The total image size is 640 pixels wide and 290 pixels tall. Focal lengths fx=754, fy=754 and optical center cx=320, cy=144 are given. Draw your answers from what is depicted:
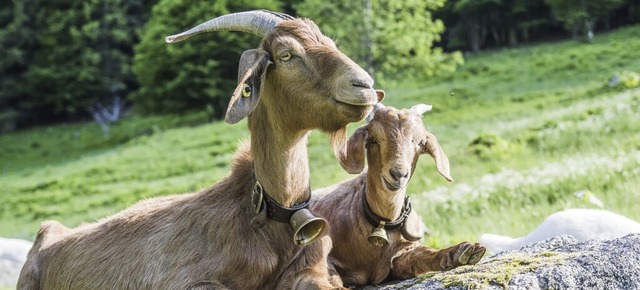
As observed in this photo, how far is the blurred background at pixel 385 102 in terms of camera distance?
15297 mm

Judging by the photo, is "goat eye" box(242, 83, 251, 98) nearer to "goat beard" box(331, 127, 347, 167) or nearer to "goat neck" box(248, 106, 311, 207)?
"goat neck" box(248, 106, 311, 207)

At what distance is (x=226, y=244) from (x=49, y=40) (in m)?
62.0

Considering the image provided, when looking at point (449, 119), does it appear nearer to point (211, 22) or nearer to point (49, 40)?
point (211, 22)

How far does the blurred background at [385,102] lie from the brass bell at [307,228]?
180 inches

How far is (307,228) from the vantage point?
17.1ft

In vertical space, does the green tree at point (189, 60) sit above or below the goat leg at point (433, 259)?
below

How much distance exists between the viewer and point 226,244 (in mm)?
5355

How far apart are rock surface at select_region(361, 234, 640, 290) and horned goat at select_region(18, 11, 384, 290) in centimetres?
101

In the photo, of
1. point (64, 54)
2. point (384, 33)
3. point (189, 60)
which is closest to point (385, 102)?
point (384, 33)

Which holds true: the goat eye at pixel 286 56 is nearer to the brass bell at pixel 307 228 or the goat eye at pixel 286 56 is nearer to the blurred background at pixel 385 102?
the brass bell at pixel 307 228

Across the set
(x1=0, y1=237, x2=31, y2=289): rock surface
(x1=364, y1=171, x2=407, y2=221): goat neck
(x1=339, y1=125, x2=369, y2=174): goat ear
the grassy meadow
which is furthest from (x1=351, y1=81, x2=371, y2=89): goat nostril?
(x1=0, y1=237, x2=31, y2=289): rock surface

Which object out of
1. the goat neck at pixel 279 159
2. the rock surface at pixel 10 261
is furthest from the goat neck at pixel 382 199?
the rock surface at pixel 10 261

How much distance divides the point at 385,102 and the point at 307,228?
32.7 m

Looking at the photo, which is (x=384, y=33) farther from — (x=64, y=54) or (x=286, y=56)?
(x=64, y=54)
